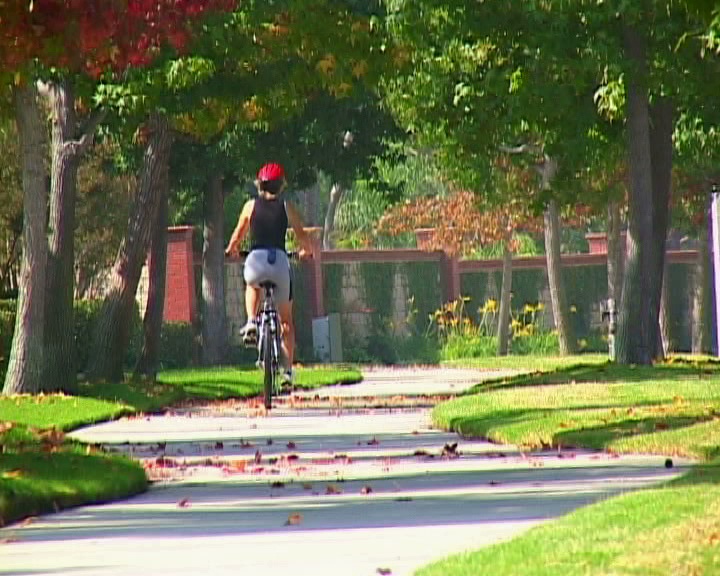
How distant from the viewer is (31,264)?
26.5 meters

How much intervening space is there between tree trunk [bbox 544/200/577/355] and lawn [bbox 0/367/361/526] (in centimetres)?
1759

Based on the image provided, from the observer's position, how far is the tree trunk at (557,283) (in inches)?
1891

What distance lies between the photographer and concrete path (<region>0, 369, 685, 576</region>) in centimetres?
1007

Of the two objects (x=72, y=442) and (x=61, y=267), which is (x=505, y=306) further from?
(x=72, y=442)

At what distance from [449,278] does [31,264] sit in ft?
86.6

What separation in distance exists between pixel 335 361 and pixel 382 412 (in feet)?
80.6

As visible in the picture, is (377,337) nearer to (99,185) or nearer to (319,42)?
(99,185)

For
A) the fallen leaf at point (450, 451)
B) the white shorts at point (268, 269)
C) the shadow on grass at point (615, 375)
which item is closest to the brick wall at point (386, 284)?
the shadow on grass at point (615, 375)

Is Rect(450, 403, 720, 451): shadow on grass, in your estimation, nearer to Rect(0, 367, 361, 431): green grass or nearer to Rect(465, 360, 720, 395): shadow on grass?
Rect(0, 367, 361, 431): green grass

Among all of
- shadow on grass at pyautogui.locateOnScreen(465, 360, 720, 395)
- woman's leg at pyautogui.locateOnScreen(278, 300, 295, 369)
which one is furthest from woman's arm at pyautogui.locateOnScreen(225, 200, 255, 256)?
shadow on grass at pyautogui.locateOnScreen(465, 360, 720, 395)


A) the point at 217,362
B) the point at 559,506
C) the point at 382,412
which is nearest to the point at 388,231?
the point at 217,362

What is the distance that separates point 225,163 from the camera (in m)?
40.2

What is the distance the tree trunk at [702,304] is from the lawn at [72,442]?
63.9ft

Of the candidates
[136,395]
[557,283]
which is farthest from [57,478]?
[557,283]
